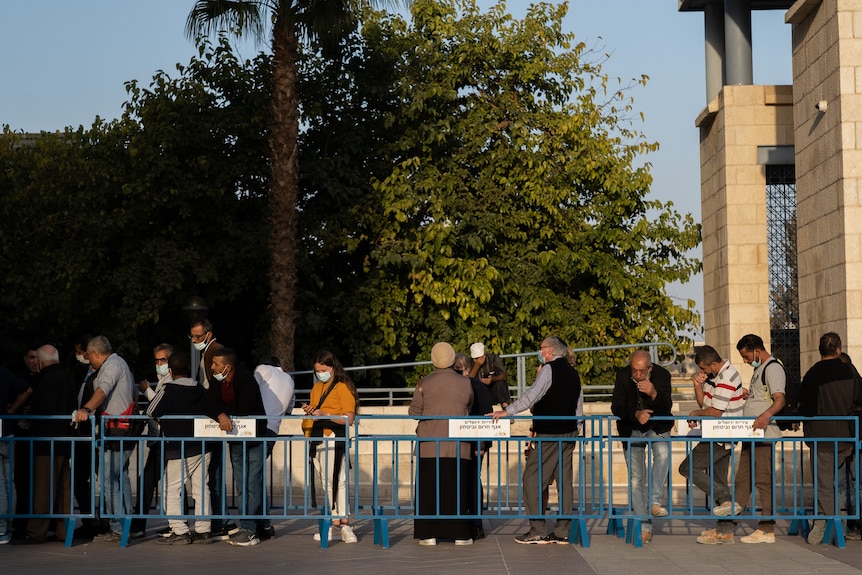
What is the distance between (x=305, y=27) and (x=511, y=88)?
5.79 meters

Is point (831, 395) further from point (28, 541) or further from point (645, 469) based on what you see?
point (28, 541)

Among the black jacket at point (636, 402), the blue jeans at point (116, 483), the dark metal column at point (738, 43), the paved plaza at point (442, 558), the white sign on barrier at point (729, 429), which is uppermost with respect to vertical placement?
the dark metal column at point (738, 43)

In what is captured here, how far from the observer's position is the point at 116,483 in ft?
37.2

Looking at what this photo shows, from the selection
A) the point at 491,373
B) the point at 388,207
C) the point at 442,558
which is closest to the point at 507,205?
the point at 388,207

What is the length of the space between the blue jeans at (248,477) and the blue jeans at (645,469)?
310 cm

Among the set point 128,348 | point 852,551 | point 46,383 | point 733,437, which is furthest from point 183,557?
point 128,348

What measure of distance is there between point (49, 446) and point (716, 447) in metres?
5.70

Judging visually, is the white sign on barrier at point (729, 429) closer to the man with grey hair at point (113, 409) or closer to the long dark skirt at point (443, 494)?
the long dark skirt at point (443, 494)

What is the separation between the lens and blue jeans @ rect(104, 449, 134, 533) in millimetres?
11250

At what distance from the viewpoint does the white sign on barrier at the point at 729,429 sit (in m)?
11.0

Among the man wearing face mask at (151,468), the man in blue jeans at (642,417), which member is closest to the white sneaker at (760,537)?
the man in blue jeans at (642,417)

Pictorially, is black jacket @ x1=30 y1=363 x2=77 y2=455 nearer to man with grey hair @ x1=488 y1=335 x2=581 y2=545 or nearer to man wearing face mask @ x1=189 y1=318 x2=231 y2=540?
man wearing face mask @ x1=189 y1=318 x2=231 y2=540

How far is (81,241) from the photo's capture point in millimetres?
25219

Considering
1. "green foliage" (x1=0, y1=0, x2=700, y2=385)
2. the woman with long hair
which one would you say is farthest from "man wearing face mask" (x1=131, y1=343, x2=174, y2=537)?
"green foliage" (x1=0, y1=0, x2=700, y2=385)
